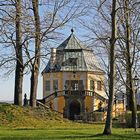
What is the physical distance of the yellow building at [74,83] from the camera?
71.0 meters

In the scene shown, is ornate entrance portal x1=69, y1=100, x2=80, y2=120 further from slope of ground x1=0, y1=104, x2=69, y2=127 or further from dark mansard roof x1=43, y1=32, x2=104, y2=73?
slope of ground x1=0, y1=104, x2=69, y2=127

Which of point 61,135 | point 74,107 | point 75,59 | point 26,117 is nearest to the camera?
point 61,135

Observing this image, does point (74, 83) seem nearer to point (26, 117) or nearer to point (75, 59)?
point (75, 59)

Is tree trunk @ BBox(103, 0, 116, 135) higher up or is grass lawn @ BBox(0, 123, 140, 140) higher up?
tree trunk @ BBox(103, 0, 116, 135)

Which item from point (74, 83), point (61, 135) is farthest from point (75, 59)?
point (61, 135)

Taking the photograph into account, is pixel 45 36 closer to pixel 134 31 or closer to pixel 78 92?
pixel 134 31

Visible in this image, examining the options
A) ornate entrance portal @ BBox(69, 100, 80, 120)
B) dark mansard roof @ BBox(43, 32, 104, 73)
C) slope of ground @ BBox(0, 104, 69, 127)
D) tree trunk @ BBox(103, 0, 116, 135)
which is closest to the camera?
tree trunk @ BBox(103, 0, 116, 135)

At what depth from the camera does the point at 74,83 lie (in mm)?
75500

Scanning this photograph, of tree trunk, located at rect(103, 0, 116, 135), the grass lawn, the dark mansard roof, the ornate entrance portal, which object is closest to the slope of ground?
the grass lawn

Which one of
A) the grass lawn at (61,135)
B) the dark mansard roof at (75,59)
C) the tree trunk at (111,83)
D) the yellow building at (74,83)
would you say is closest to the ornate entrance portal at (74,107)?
the yellow building at (74,83)

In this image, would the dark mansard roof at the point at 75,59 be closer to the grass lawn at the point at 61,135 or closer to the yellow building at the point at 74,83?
the yellow building at the point at 74,83

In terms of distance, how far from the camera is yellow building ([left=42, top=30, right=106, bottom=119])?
233 ft

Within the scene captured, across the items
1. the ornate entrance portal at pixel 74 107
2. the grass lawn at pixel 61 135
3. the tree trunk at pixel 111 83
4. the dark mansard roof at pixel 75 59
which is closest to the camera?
the grass lawn at pixel 61 135

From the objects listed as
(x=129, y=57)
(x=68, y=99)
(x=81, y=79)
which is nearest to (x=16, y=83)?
(x=129, y=57)
